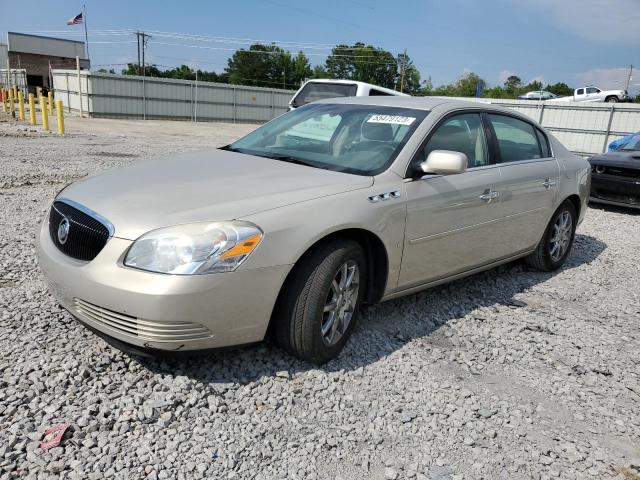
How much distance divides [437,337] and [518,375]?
601mm

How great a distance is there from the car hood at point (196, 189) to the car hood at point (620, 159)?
23.6 ft

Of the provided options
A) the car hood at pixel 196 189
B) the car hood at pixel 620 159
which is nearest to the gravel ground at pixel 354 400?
the car hood at pixel 196 189

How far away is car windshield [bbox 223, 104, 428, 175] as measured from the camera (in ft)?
11.9

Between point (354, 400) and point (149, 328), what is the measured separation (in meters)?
1.12

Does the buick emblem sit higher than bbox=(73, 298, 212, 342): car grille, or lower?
higher

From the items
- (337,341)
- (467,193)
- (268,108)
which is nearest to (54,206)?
(337,341)

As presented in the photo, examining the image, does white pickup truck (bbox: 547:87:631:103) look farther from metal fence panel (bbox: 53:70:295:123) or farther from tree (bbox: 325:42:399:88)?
tree (bbox: 325:42:399:88)

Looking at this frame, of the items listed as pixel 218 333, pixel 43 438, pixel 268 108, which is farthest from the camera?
pixel 268 108

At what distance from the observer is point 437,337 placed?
379 cm

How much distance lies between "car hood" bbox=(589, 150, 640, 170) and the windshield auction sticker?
652 cm

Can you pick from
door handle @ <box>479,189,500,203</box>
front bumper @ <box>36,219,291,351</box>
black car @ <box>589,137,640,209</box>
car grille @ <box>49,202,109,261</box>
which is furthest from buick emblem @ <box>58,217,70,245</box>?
black car @ <box>589,137,640,209</box>

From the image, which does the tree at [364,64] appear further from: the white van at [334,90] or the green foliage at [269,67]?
the white van at [334,90]

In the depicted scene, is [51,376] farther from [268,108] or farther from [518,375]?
[268,108]

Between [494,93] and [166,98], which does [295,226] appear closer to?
[166,98]
